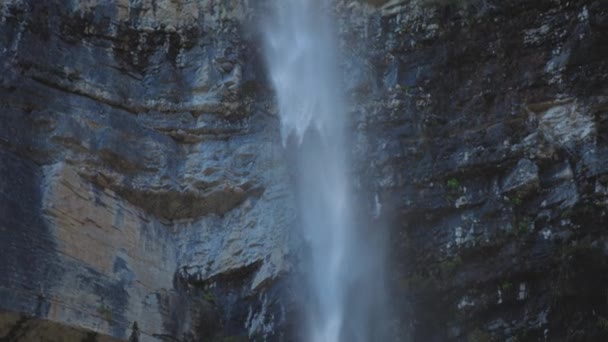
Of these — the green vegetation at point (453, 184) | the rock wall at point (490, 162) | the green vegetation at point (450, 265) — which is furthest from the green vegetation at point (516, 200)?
the green vegetation at point (450, 265)

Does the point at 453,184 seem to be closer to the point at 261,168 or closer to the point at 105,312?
the point at 261,168

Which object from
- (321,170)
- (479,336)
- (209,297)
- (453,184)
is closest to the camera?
(479,336)

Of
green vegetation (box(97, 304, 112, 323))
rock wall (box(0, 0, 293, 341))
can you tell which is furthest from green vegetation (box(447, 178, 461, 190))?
green vegetation (box(97, 304, 112, 323))

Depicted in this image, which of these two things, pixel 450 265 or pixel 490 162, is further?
pixel 490 162

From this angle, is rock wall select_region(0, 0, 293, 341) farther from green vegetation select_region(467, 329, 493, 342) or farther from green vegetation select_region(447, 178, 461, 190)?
green vegetation select_region(467, 329, 493, 342)

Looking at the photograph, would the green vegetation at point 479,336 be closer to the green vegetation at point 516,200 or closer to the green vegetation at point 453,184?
the green vegetation at point 516,200

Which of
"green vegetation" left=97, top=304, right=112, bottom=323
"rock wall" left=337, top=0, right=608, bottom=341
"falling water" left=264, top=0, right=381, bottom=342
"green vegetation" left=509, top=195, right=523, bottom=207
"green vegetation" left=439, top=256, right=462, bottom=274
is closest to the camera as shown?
"rock wall" left=337, top=0, right=608, bottom=341

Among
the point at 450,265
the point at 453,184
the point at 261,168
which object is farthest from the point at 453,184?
the point at 261,168
